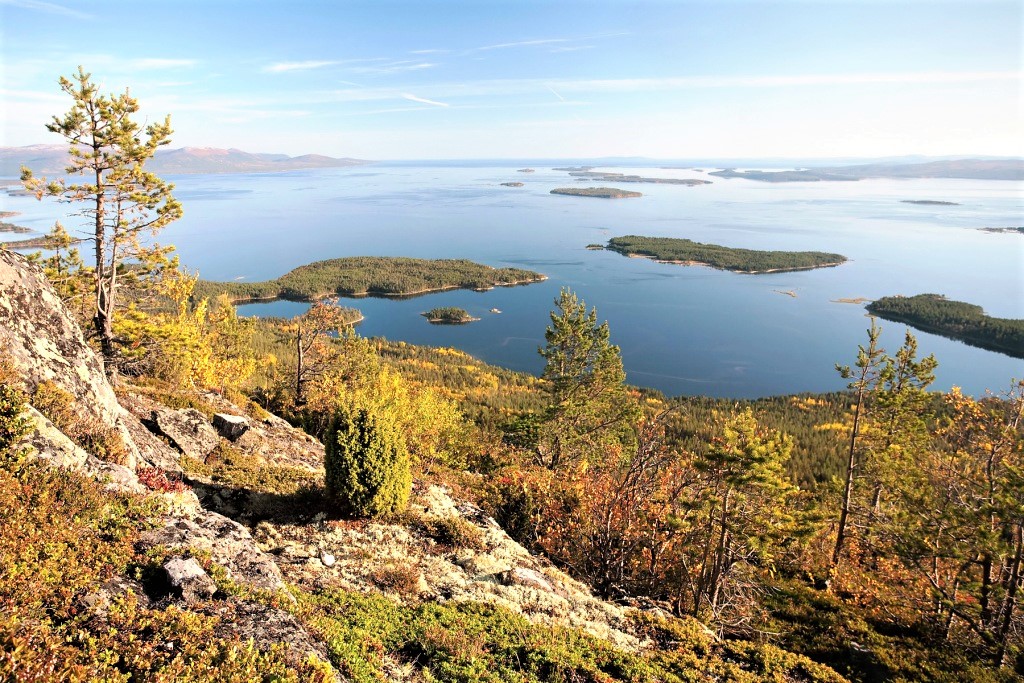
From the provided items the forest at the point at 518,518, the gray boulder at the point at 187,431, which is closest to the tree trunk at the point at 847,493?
the forest at the point at 518,518

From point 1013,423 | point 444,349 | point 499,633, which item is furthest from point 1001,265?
point 499,633

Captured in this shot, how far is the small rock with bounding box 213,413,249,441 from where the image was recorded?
58.2 feet

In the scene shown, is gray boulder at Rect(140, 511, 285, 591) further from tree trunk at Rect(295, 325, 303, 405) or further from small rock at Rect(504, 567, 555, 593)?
tree trunk at Rect(295, 325, 303, 405)

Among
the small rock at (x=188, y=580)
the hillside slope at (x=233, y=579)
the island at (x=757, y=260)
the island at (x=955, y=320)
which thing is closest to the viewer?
the hillside slope at (x=233, y=579)

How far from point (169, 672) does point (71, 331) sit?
11.3m

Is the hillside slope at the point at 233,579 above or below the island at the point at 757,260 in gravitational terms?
below

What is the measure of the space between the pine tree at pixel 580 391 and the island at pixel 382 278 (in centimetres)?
13331

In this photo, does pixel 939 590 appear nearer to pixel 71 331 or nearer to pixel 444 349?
pixel 71 331

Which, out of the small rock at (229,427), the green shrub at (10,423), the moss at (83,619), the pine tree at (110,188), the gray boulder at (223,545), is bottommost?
the small rock at (229,427)

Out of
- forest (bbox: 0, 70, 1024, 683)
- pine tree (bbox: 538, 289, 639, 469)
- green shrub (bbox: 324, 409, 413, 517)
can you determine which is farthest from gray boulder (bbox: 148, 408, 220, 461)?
pine tree (bbox: 538, 289, 639, 469)

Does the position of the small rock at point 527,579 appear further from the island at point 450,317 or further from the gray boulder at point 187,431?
the island at point 450,317

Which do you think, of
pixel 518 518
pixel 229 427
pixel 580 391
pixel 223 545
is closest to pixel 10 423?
pixel 223 545

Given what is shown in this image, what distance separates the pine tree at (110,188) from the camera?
60.4 feet

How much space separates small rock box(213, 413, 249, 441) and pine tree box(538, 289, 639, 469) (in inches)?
609
